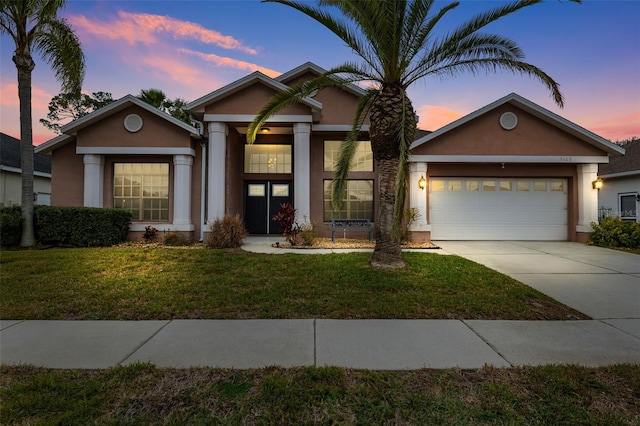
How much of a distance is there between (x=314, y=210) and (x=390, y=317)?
27.0 ft

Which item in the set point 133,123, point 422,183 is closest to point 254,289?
point 422,183

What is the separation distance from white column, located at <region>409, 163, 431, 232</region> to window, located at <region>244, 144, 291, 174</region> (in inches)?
221

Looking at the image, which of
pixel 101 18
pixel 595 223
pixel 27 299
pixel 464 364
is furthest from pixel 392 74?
pixel 595 223

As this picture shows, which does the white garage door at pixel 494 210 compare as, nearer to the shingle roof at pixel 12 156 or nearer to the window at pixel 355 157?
the window at pixel 355 157

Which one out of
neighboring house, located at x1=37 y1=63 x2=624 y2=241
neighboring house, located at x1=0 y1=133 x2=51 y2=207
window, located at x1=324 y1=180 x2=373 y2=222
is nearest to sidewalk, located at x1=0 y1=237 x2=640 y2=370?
neighboring house, located at x1=37 y1=63 x2=624 y2=241

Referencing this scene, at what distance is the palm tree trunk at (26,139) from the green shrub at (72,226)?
26 cm

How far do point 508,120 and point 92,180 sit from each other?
16.2 m

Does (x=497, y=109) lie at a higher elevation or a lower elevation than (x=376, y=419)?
higher

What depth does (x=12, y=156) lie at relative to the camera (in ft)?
58.3

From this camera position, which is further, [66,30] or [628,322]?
[66,30]

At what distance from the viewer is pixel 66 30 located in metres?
10.3

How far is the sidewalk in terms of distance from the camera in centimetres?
325

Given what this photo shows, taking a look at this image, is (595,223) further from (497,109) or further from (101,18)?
(101,18)

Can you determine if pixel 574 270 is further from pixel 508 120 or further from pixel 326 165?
pixel 326 165
